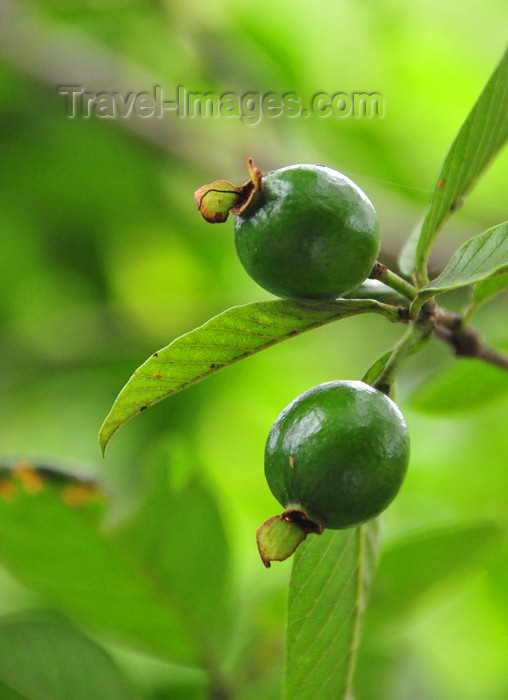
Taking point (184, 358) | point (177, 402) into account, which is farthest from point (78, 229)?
point (184, 358)

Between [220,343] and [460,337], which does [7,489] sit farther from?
[460,337]

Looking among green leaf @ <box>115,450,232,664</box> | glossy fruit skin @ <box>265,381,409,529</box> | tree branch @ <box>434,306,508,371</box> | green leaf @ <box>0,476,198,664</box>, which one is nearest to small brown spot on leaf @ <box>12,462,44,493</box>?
green leaf @ <box>0,476,198,664</box>

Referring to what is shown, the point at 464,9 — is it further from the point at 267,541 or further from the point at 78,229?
the point at 267,541

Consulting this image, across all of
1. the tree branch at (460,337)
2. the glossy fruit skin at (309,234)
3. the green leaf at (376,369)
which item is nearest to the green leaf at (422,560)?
the tree branch at (460,337)

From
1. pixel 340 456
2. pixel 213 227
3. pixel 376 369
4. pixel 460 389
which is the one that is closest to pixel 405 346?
pixel 376 369

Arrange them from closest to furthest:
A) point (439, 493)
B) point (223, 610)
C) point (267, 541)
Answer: point (267, 541)
point (223, 610)
point (439, 493)

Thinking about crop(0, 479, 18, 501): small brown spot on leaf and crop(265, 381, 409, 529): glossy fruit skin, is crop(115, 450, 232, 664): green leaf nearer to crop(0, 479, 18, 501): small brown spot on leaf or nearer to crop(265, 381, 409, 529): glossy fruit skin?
crop(0, 479, 18, 501): small brown spot on leaf
